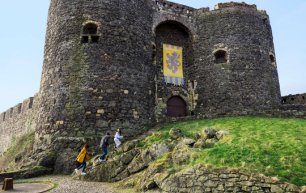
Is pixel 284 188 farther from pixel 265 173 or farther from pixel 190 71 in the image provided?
pixel 190 71

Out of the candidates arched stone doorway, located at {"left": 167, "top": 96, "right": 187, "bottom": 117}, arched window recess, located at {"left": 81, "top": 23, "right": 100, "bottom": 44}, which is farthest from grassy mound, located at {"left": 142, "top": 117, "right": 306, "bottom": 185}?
arched window recess, located at {"left": 81, "top": 23, "right": 100, "bottom": 44}

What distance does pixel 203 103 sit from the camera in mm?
18000

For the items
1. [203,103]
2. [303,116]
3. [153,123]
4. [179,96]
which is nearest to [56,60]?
[153,123]

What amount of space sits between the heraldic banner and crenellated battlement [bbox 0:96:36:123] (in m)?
10.6

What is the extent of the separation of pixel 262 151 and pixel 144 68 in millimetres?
8348

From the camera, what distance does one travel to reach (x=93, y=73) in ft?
45.3

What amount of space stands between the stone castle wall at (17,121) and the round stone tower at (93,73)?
7.42m

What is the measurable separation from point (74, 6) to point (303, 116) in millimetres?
12496

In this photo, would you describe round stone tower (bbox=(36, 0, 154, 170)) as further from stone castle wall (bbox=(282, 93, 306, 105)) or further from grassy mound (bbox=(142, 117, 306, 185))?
stone castle wall (bbox=(282, 93, 306, 105))

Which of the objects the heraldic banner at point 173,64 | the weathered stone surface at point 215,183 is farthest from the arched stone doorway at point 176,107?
the weathered stone surface at point 215,183

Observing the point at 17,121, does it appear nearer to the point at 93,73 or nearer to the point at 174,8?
the point at 93,73

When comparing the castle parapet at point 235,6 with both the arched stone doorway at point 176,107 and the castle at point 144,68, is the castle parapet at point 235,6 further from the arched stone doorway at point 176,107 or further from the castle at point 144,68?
the arched stone doorway at point 176,107

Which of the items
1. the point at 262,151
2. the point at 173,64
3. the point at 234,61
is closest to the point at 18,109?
the point at 173,64

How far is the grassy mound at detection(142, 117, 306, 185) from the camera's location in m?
7.61
